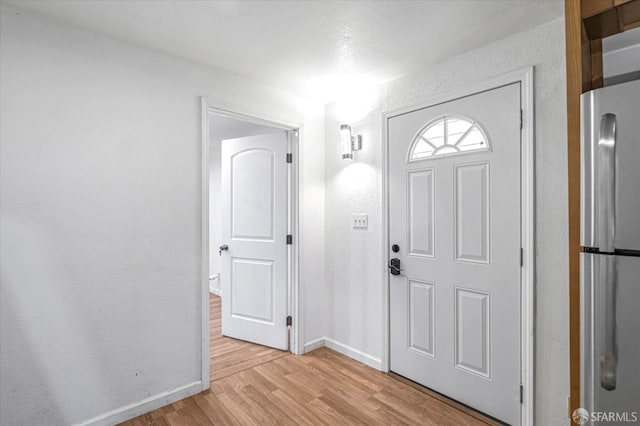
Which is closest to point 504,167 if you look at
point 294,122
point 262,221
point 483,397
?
point 483,397

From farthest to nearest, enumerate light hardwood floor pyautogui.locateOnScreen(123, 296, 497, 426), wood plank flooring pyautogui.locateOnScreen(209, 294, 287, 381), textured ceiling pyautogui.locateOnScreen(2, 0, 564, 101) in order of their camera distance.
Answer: wood plank flooring pyautogui.locateOnScreen(209, 294, 287, 381) → light hardwood floor pyautogui.locateOnScreen(123, 296, 497, 426) → textured ceiling pyautogui.locateOnScreen(2, 0, 564, 101)

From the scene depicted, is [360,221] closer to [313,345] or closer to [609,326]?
[313,345]

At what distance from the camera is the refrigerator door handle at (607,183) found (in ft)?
3.70

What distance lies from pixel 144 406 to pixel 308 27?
251cm

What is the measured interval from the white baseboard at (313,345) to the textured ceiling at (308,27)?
2333mm

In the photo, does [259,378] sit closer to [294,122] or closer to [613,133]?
[294,122]

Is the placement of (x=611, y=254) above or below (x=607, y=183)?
below

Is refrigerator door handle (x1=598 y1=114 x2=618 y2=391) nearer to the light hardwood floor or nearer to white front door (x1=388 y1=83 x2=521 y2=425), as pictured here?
white front door (x1=388 y1=83 x2=521 y2=425)

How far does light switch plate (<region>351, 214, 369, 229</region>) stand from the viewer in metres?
2.78

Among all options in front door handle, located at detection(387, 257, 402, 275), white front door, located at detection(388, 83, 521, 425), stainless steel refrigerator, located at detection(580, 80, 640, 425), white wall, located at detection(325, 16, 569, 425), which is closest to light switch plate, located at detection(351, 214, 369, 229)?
white wall, located at detection(325, 16, 569, 425)

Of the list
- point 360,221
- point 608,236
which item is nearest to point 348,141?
point 360,221

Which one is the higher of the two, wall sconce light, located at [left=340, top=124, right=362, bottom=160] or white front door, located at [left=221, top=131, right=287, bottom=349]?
wall sconce light, located at [left=340, top=124, right=362, bottom=160]

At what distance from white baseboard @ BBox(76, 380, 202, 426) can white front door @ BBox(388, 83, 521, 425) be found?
1.51 metres

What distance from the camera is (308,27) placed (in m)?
1.86
